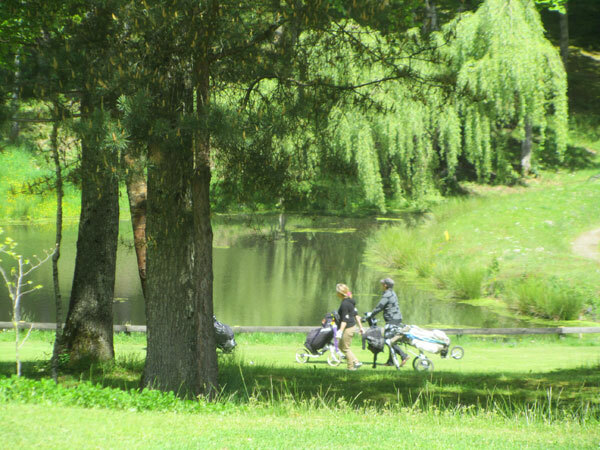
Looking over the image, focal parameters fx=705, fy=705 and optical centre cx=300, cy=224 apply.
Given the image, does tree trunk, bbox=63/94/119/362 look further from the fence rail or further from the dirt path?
the dirt path

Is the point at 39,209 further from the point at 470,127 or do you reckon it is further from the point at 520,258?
the point at 520,258

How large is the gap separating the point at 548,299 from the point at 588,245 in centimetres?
553

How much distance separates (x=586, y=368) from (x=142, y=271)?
6.64 m

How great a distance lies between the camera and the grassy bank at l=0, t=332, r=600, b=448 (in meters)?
5.23

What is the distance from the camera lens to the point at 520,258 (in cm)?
2095

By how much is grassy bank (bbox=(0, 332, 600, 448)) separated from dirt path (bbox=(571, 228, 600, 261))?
992cm

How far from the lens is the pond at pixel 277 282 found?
16594mm

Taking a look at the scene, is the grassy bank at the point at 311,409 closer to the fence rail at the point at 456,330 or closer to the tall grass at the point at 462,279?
the fence rail at the point at 456,330

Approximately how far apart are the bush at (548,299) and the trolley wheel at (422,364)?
21.7ft

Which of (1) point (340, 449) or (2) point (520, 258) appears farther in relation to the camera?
(2) point (520, 258)

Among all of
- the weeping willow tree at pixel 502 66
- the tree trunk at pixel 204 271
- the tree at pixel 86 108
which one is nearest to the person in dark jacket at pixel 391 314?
the tree trunk at pixel 204 271

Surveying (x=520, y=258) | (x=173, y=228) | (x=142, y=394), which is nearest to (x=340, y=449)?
(x=142, y=394)

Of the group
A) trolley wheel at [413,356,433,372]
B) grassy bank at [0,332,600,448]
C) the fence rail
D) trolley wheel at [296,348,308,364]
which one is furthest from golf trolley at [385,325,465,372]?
the fence rail

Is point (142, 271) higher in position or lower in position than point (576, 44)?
lower
